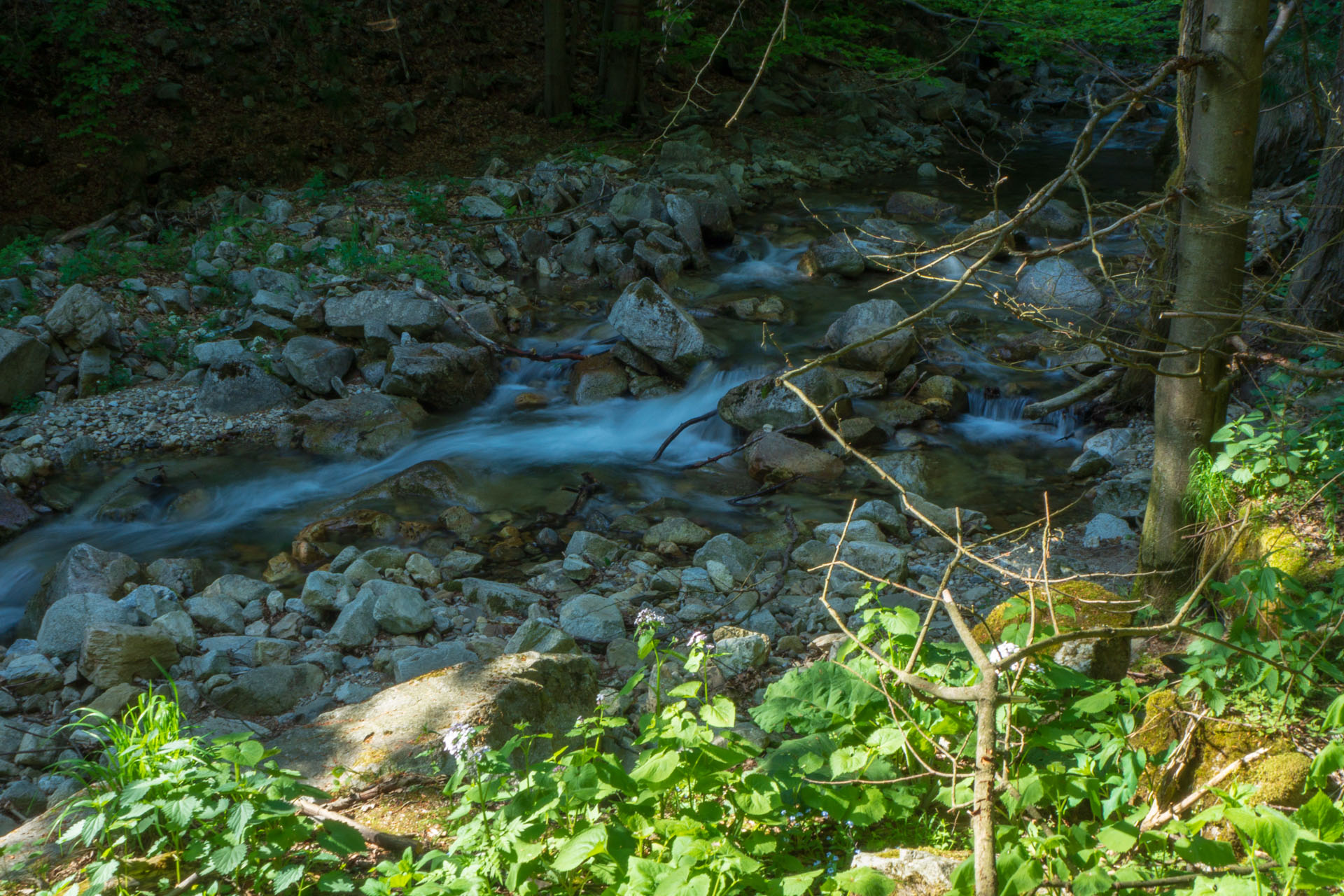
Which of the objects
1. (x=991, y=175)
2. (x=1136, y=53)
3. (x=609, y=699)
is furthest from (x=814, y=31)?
(x=609, y=699)

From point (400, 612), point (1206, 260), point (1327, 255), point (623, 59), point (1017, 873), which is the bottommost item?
point (400, 612)

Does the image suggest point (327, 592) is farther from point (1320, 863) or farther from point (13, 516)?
point (1320, 863)

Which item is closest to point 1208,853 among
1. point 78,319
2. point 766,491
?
point 766,491

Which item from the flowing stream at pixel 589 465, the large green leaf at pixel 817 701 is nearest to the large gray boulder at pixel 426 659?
the large green leaf at pixel 817 701

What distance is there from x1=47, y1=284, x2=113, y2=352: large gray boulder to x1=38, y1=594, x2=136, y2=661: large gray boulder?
4.02m

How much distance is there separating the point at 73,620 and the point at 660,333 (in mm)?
4994

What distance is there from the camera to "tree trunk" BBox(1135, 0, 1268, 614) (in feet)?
10.4

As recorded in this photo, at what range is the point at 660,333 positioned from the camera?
797 centimetres

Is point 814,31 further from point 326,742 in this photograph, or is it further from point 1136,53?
point 326,742

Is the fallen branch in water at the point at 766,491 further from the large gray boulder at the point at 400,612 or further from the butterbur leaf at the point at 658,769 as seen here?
the butterbur leaf at the point at 658,769

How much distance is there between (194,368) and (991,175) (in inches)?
449

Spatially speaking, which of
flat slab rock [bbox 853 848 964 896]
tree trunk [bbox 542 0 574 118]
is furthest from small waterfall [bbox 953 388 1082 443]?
tree trunk [bbox 542 0 574 118]

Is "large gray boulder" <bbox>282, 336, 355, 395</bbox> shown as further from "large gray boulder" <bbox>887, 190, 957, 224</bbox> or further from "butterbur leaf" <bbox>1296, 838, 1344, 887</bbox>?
"large gray boulder" <bbox>887, 190, 957, 224</bbox>

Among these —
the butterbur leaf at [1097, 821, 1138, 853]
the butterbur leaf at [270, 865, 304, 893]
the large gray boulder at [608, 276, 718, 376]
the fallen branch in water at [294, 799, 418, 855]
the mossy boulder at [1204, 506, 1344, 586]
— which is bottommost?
the large gray boulder at [608, 276, 718, 376]
